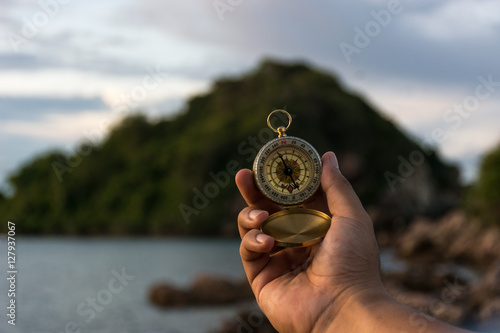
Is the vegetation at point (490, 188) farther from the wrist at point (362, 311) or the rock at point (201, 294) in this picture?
the wrist at point (362, 311)

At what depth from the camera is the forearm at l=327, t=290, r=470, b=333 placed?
7.34ft

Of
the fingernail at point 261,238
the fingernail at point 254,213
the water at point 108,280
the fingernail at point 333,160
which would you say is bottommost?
the water at point 108,280

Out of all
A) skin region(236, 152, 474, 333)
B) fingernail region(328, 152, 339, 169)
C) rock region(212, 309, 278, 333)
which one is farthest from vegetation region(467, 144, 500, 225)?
skin region(236, 152, 474, 333)

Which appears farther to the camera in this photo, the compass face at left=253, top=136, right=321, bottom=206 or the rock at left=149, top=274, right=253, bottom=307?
the rock at left=149, top=274, right=253, bottom=307

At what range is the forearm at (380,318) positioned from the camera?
7.34 ft

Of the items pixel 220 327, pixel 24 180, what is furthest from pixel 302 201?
pixel 24 180

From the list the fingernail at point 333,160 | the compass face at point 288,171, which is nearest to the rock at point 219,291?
the compass face at point 288,171

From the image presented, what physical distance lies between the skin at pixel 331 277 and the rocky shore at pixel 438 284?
34 centimetres

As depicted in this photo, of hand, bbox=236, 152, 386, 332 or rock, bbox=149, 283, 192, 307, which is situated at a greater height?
hand, bbox=236, 152, 386, 332

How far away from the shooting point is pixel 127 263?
37812 mm

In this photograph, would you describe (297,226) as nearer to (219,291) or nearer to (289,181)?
(289,181)

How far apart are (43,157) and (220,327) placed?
4306 centimetres

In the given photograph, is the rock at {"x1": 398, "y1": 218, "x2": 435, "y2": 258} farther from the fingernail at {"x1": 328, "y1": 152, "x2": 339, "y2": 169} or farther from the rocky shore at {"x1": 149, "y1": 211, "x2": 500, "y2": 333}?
the fingernail at {"x1": 328, "y1": 152, "x2": 339, "y2": 169}

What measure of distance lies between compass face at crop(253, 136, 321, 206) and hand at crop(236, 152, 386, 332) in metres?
0.27
